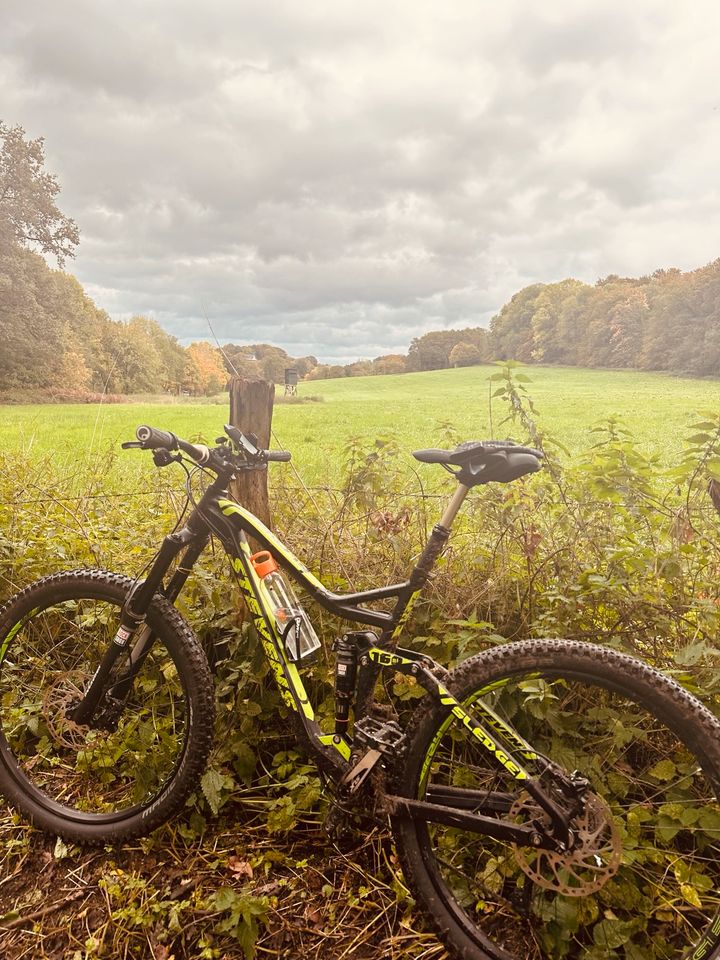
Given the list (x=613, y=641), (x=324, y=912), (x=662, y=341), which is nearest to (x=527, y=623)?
(x=613, y=641)

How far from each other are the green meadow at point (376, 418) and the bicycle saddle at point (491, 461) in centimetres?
111

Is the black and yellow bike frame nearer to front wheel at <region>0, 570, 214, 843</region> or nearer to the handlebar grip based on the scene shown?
front wheel at <region>0, 570, 214, 843</region>

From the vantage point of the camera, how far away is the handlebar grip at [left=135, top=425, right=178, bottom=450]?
1980 millimetres

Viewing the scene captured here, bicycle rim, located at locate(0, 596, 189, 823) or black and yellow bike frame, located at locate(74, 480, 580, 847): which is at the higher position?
black and yellow bike frame, located at locate(74, 480, 580, 847)

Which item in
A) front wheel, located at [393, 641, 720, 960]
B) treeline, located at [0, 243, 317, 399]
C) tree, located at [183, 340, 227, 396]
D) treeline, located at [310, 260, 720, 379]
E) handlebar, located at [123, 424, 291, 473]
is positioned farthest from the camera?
treeline, located at [310, 260, 720, 379]

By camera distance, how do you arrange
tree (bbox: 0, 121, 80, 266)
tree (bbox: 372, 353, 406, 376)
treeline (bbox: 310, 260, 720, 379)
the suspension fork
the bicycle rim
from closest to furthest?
the suspension fork < the bicycle rim < treeline (bbox: 310, 260, 720, 379) < tree (bbox: 372, 353, 406, 376) < tree (bbox: 0, 121, 80, 266)

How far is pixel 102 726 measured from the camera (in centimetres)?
245

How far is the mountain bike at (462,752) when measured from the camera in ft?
5.60

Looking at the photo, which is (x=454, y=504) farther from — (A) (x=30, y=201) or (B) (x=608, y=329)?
(A) (x=30, y=201)

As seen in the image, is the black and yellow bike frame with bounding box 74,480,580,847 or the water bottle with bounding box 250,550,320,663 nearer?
the black and yellow bike frame with bounding box 74,480,580,847

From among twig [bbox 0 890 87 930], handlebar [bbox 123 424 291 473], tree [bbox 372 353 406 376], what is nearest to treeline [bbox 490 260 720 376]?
tree [bbox 372 353 406 376]

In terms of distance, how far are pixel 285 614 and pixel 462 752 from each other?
1015 mm

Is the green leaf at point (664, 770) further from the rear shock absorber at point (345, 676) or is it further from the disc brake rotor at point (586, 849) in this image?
the rear shock absorber at point (345, 676)

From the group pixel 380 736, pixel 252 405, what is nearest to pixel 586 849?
pixel 380 736
